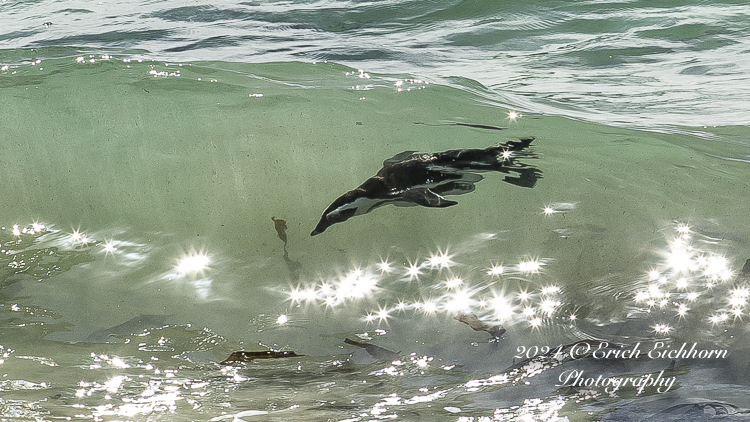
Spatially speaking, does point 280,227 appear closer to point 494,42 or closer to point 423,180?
point 423,180

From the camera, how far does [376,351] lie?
269 centimetres

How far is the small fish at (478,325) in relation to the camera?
2734 mm

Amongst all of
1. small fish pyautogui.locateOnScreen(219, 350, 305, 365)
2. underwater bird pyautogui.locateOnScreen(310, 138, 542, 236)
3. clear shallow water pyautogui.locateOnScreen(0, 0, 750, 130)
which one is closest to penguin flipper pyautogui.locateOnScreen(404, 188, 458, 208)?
underwater bird pyautogui.locateOnScreen(310, 138, 542, 236)

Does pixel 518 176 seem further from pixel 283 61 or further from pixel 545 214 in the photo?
A: pixel 283 61

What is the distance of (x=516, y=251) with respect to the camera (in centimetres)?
326

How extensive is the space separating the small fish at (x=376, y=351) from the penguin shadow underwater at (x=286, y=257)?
0.55 m

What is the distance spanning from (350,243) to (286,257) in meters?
0.35

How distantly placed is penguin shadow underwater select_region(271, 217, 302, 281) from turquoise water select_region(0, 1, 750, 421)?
0.8 inches

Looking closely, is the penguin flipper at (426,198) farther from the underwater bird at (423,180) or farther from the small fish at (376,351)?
the small fish at (376,351)

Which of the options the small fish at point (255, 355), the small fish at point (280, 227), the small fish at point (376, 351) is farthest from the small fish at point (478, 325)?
the small fish at point (280, 227)

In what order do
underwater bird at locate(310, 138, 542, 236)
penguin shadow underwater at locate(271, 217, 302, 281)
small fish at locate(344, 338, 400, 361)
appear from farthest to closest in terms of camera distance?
underwater bird at locate(310, 138, 542, 236), penguin shadow underwater at locate(271, 217, 302, 281), small fish at locate(344, 338, 400, 361)

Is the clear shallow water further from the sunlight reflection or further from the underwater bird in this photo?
the sunlight reflection

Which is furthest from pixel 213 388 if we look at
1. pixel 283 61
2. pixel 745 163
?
pixel 283 61

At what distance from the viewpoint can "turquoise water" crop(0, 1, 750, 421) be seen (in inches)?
93.8
